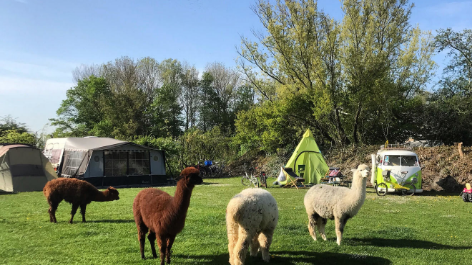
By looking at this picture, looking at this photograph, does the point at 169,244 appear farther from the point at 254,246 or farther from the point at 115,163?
the point at 115,163

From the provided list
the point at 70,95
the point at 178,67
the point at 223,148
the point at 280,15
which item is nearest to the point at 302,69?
the point at 280,15

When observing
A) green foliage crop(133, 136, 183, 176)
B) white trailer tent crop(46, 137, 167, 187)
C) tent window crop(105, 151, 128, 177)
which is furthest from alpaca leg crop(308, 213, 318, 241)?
green foliage crop(133, 136, 183, 176)

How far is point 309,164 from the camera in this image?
60.9 ft

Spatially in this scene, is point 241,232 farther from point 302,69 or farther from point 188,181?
point 302,69

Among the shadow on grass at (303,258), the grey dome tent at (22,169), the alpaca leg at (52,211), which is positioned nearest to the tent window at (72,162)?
the grey dome tent at (22,169)

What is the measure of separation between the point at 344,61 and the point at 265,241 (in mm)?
19304

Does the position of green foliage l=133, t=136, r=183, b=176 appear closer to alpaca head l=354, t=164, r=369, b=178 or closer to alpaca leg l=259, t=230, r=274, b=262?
alpaca head l=354, t=164, r=369, b=178

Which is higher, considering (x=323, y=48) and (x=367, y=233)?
(x=323, y=48)

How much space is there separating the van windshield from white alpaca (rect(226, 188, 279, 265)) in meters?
11.8

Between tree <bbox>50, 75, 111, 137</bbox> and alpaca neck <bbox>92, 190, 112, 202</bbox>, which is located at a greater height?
tree <bbox>50, 75, 111, 137</bbox>

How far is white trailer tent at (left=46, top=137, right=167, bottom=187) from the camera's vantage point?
18234 millimetres

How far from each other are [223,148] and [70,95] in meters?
23.3

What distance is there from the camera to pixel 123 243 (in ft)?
21.3

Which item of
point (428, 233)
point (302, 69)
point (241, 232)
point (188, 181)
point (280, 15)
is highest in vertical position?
point (280, 15)
